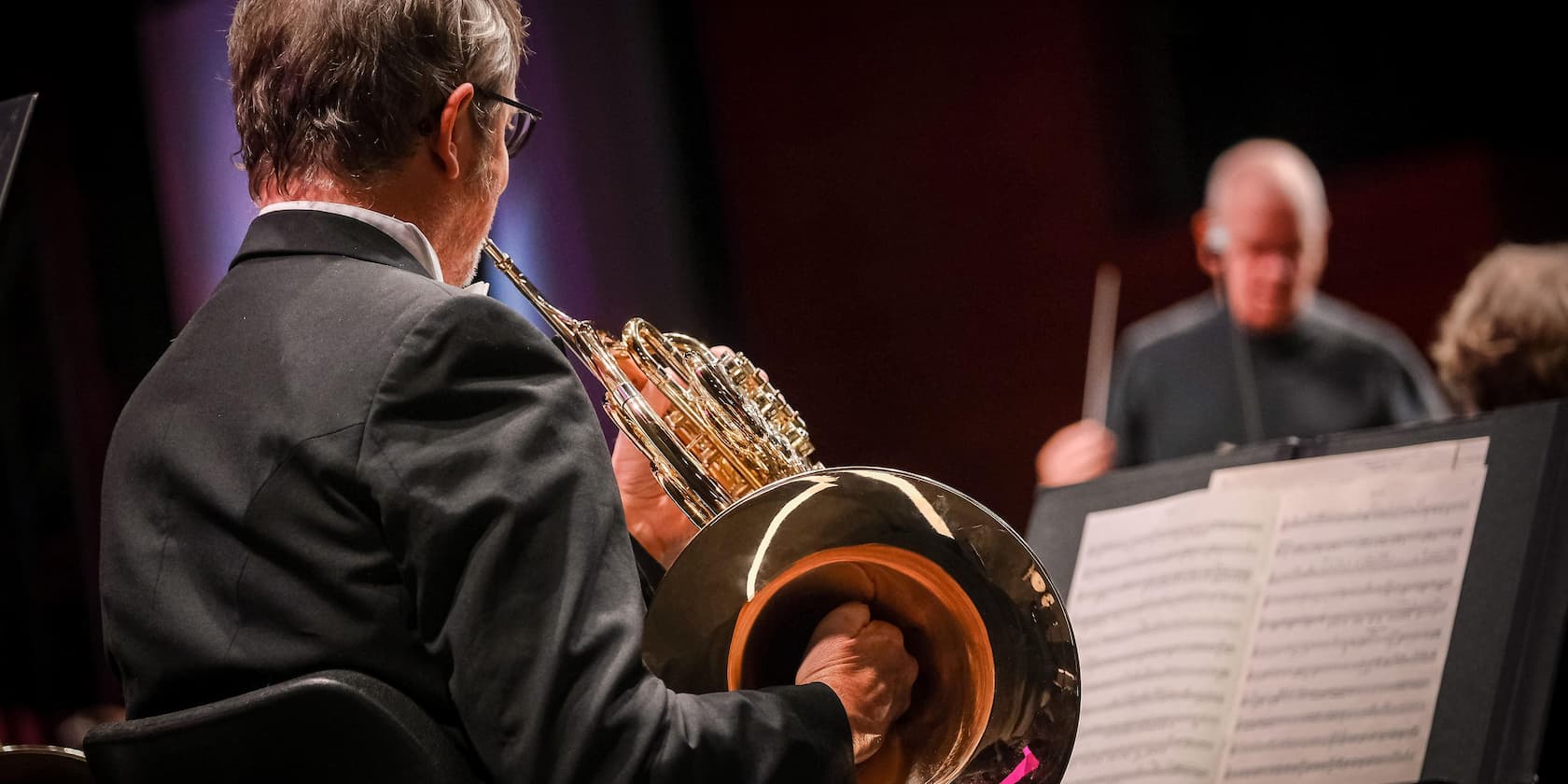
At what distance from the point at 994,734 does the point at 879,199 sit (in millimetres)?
3123

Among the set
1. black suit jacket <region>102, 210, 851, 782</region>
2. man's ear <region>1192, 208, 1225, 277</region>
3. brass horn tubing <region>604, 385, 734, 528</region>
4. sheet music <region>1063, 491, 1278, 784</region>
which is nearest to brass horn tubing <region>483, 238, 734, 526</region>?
brass horn tubing <region>604, 385, 734, 528</region>

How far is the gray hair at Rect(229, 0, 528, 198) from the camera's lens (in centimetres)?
135

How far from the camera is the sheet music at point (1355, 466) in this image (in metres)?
2.08

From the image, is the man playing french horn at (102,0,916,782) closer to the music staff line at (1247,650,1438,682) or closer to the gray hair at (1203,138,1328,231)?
the music staff line at (1247,650,1438,682)

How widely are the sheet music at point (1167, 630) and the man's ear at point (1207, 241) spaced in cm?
180

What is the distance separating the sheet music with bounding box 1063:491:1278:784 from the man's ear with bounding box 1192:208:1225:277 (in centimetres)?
180

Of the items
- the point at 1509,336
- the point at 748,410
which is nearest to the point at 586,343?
the point at 748,410

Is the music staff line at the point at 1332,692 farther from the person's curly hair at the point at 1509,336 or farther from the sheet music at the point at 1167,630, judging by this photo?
the person's curly hair at the point at 1509,336

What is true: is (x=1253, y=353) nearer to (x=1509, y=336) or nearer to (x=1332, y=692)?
(x=1509, y=336)

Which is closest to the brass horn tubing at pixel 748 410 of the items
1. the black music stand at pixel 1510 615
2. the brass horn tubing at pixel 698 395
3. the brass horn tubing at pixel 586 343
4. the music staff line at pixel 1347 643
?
the brass horn tubing at pixel 698 395

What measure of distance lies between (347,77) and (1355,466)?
5.28ft

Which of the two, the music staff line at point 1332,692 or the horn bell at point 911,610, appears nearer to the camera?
the horn bell at point 911,610

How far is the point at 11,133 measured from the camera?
Answer: 1.69 metres

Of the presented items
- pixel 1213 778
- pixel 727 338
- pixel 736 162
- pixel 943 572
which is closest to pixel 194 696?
pixel 943 572
